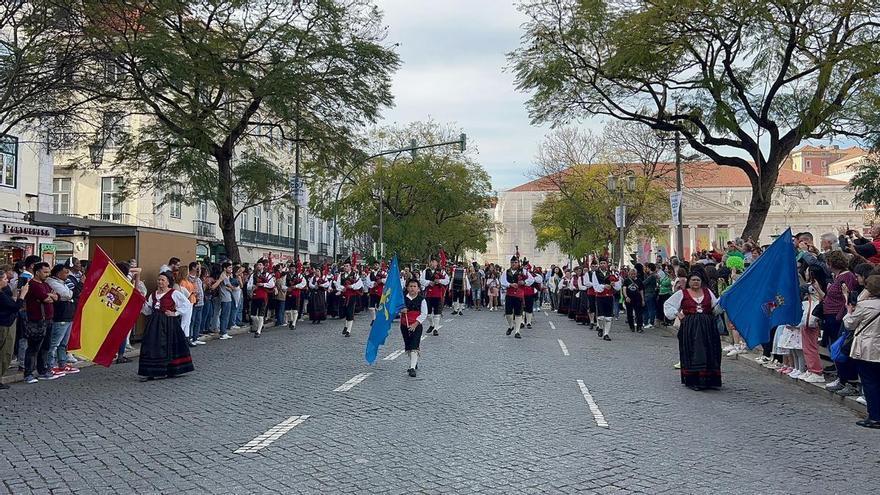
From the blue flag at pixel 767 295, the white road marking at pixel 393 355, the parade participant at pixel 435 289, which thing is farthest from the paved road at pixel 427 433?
the parade participant at pixel 435 289

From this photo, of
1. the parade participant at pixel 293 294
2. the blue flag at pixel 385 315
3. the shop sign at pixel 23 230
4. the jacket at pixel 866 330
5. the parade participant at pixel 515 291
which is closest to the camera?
the jacket at pixel 866 330

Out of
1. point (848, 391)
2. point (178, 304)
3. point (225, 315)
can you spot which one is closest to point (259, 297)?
point (225, 315)

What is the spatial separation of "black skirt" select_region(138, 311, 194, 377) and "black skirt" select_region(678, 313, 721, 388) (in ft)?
25.6

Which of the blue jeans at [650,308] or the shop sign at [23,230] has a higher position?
the shop sign at [23,230]

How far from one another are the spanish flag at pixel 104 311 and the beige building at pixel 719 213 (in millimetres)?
58510

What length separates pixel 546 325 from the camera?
83.3 ft

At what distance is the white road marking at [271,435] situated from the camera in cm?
726

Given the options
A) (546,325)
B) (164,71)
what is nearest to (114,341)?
(164,71)

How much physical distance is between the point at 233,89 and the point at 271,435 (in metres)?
15.7

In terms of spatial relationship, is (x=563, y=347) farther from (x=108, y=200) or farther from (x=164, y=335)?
(x=108, y=200)

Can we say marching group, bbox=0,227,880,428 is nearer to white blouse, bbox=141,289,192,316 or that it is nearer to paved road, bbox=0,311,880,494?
white blouse, bbox=141,289,192,316

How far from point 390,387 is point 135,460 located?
463 centimetres

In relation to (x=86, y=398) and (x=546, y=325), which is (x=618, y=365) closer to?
(x=86, y=398)

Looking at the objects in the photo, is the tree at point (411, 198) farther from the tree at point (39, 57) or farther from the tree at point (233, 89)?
the tree at point (39, 57)
